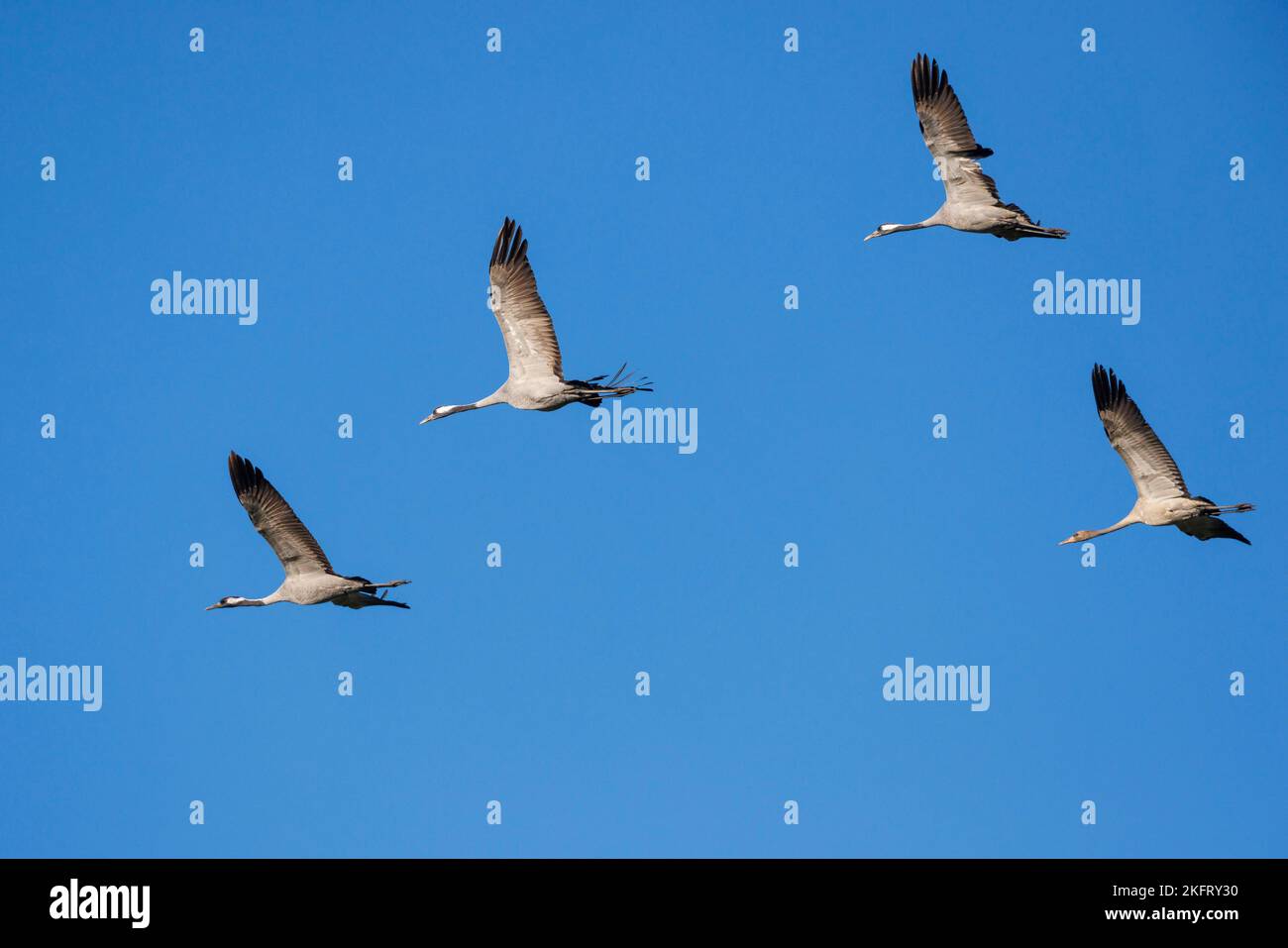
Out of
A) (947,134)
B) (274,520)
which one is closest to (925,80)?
(947,134)

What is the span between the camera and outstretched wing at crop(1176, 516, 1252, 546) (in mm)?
33594

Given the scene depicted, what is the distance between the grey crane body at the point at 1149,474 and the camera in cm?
3322

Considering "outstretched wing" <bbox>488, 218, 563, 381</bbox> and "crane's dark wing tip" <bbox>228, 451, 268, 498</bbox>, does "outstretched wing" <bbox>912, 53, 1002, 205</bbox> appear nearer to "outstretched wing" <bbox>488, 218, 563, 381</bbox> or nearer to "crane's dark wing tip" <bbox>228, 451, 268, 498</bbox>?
"outstretched wing" <bbox>488, 218, 563, 381</bbox>

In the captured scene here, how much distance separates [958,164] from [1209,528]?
7578mm

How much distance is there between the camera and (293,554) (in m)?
33.0

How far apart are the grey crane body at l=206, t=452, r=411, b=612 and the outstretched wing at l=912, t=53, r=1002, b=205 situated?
11.7 meters

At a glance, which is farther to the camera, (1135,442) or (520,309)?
(1135,442)

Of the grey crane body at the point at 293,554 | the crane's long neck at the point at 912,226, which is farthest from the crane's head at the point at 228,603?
the crane's long neck at the point at 912,226

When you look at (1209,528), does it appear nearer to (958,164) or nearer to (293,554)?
(958,164)

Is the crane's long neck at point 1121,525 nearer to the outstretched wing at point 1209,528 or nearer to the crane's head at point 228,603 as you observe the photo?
the outstretched wing at point 1209,528
